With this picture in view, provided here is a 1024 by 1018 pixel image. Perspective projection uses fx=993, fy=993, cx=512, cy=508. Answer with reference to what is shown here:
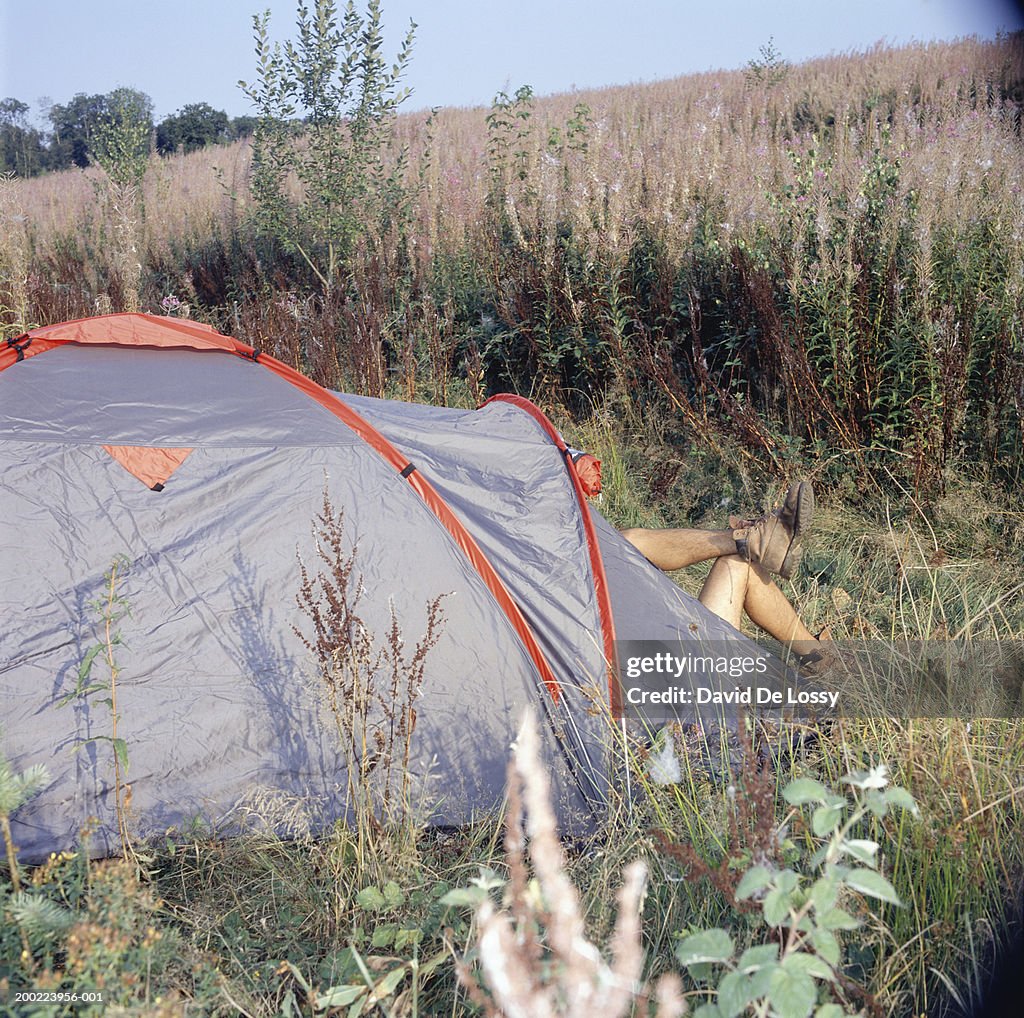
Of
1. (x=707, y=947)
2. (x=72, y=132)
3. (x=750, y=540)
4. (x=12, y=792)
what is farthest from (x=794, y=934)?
(x=72, y=132)

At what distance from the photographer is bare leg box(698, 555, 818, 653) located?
3.43 m

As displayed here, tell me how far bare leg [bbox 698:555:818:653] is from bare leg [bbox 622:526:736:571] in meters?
0.07

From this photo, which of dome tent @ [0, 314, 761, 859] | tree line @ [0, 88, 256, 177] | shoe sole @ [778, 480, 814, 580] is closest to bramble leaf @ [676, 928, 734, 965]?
dome tent @ [0, 314, 761, 859]

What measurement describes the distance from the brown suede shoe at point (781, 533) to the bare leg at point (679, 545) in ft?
0.24

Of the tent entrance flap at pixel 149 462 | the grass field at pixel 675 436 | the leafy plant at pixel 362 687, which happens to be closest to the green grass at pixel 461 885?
the grass field at pixel 675 436

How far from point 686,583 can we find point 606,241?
237 cm

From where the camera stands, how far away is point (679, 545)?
3660 mm

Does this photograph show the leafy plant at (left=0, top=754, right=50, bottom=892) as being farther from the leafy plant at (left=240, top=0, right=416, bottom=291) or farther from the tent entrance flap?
the leafy plant at (left=240, top=0, right=416, bottom=291)

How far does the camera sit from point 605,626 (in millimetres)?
3109

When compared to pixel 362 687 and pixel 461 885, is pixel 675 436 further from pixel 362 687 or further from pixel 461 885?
pixel 461 885

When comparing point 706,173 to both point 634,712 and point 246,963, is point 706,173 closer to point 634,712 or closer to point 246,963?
point 634,712

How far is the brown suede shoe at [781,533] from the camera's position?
3254 mm

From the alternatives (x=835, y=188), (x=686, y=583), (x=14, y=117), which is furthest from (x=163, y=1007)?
(x=14, y=117)

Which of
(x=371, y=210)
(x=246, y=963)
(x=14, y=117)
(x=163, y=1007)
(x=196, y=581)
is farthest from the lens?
(x=14, y=117)
